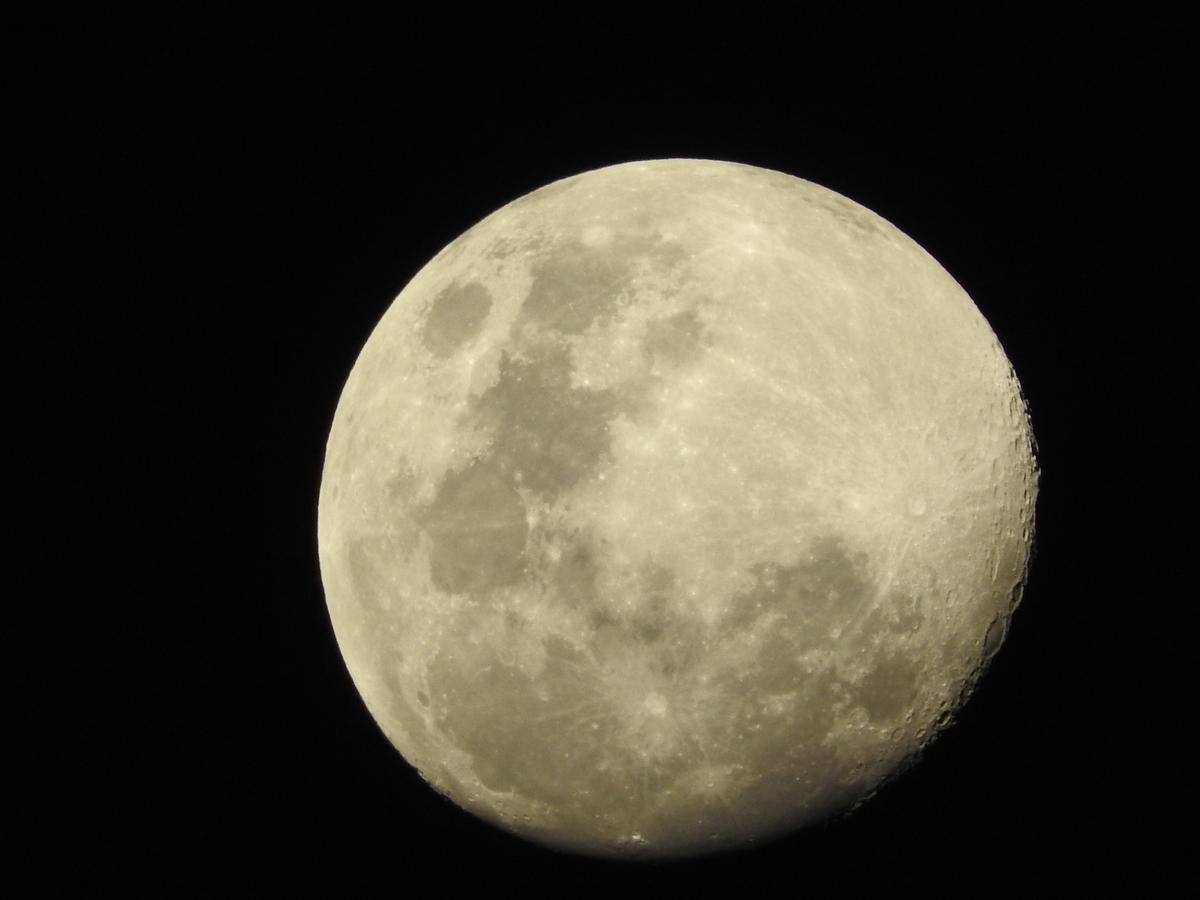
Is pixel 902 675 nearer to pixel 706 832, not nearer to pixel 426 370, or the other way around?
pixel 706 832

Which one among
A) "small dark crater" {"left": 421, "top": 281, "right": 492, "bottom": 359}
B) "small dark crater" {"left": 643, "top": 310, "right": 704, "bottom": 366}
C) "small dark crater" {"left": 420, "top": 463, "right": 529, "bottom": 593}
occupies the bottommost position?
"small dark crater" {"left": 420, "top": 463, "right": 529, "bottom": 593}

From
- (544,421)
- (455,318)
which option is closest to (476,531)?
(544,421)

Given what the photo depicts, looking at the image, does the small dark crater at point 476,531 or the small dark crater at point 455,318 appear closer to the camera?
the small dark crater at point 476,531

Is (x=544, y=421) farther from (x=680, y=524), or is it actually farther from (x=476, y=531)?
(x=680, y=524)

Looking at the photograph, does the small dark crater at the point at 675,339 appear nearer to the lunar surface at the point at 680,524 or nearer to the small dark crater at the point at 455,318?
the lunar surface at the point at 680,524

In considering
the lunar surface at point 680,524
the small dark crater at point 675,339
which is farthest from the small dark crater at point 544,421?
the small dark crater at point 675,339

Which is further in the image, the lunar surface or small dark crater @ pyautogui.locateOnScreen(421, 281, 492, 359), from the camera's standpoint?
small dark crater @ pyautogui.locateOnScreen(421, 281, 492, 359)

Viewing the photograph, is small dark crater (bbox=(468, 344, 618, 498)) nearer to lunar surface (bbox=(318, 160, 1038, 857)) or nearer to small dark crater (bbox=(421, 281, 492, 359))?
lunar surface (bbox=(318, 160, 1038, 857))

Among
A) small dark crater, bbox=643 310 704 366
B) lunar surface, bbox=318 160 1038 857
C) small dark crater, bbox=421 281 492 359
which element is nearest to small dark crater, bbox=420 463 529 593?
lunar surface, bbox=318 160 1038 857

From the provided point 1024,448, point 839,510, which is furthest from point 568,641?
point 1024,448
